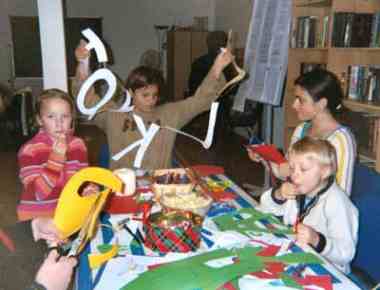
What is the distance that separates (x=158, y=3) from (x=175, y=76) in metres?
1.48

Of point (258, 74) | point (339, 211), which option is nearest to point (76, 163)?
point (339, 211)

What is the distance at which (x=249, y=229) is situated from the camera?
4.35ft

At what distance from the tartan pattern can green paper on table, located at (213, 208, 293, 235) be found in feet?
0.53

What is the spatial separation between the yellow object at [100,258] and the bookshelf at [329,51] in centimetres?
216

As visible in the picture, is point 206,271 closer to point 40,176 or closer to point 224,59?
point 40,176

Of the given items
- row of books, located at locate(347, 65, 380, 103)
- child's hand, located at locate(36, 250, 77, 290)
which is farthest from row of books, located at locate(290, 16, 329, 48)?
child's hand, located at locate(36, 250, 77, 290)

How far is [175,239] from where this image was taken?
118cm

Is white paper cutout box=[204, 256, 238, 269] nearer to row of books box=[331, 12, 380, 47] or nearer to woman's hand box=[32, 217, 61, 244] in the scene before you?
woman's hand box=[32, 217, 61, 244]

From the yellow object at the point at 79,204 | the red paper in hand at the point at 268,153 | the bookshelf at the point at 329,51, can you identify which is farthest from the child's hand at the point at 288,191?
the bookshelf at the point at 329,51

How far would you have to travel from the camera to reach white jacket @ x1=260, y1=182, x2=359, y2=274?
1.31 metres

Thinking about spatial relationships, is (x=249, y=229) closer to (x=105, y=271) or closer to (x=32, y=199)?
(x=105, y=271)

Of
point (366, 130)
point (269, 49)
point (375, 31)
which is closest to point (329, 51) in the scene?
point (375, 31)

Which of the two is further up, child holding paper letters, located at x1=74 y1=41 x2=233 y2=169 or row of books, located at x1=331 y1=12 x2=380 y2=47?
row of books, located at x1=331 y1=12 x2=380 y2=47

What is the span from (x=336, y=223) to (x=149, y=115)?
110cm
